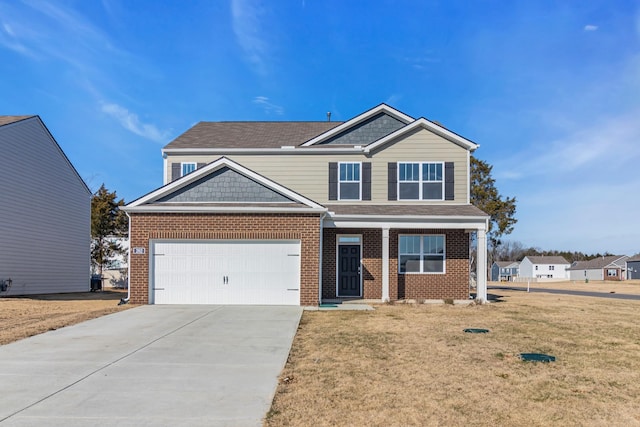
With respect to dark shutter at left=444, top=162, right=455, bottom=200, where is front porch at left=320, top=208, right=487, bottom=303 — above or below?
below

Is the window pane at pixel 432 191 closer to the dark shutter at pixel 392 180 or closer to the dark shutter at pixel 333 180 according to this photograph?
the dark shutter at pixel 392 180

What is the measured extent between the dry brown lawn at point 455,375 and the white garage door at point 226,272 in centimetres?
312

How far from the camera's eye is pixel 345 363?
22.4 feet

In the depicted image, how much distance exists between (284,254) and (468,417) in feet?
31.5

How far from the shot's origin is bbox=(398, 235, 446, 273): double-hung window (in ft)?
53.1

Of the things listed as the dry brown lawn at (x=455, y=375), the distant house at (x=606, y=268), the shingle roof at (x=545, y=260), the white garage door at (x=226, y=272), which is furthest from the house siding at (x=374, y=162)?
the shingle roof at (x=545, y=260)

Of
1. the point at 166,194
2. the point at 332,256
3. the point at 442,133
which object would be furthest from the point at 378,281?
the point at 166,194

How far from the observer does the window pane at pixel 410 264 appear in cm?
1616

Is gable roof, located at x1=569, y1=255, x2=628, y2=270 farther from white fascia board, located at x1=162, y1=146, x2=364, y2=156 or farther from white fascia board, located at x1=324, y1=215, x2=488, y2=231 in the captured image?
white fascia board, located at x1=162, y1=146, x2=364, y2=156

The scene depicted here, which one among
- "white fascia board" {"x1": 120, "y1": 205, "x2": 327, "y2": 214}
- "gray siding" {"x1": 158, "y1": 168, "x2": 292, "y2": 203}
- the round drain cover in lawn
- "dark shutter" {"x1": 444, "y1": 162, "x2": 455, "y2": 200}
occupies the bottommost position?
the round drain cover in lawn

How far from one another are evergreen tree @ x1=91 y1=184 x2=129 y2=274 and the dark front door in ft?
68.2

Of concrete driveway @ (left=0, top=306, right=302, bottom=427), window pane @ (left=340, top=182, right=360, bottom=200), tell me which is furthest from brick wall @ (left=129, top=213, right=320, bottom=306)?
window pane @ (left=340, top=182, right=360, bottom=200)

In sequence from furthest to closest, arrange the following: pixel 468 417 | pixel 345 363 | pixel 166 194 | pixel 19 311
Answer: pixel 166 194 → pixel 19 311 → pixel 345 363 → pixel 468 417

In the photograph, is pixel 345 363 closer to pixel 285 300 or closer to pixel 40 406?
pixel 40 406
